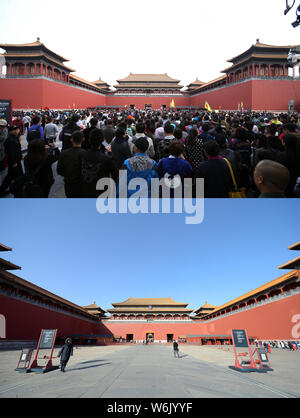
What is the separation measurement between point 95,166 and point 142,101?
151 ft

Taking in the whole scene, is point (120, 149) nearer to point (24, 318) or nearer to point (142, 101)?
point (24, 318)

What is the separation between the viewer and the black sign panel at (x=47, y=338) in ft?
17.1

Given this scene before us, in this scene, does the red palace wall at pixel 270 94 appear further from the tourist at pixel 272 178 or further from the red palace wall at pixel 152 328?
the tourist at pixel 272 178

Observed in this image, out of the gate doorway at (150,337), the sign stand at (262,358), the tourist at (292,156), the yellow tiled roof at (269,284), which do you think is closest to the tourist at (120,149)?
the tourist at (292,156)

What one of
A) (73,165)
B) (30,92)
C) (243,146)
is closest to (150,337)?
(243,146)

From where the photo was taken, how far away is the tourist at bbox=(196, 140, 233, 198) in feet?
11.2

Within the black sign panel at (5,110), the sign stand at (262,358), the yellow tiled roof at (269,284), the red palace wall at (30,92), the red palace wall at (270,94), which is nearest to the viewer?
the sign stand at (262,358)

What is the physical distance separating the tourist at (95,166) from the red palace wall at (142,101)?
45.4 meters

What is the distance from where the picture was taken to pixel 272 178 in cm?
269
